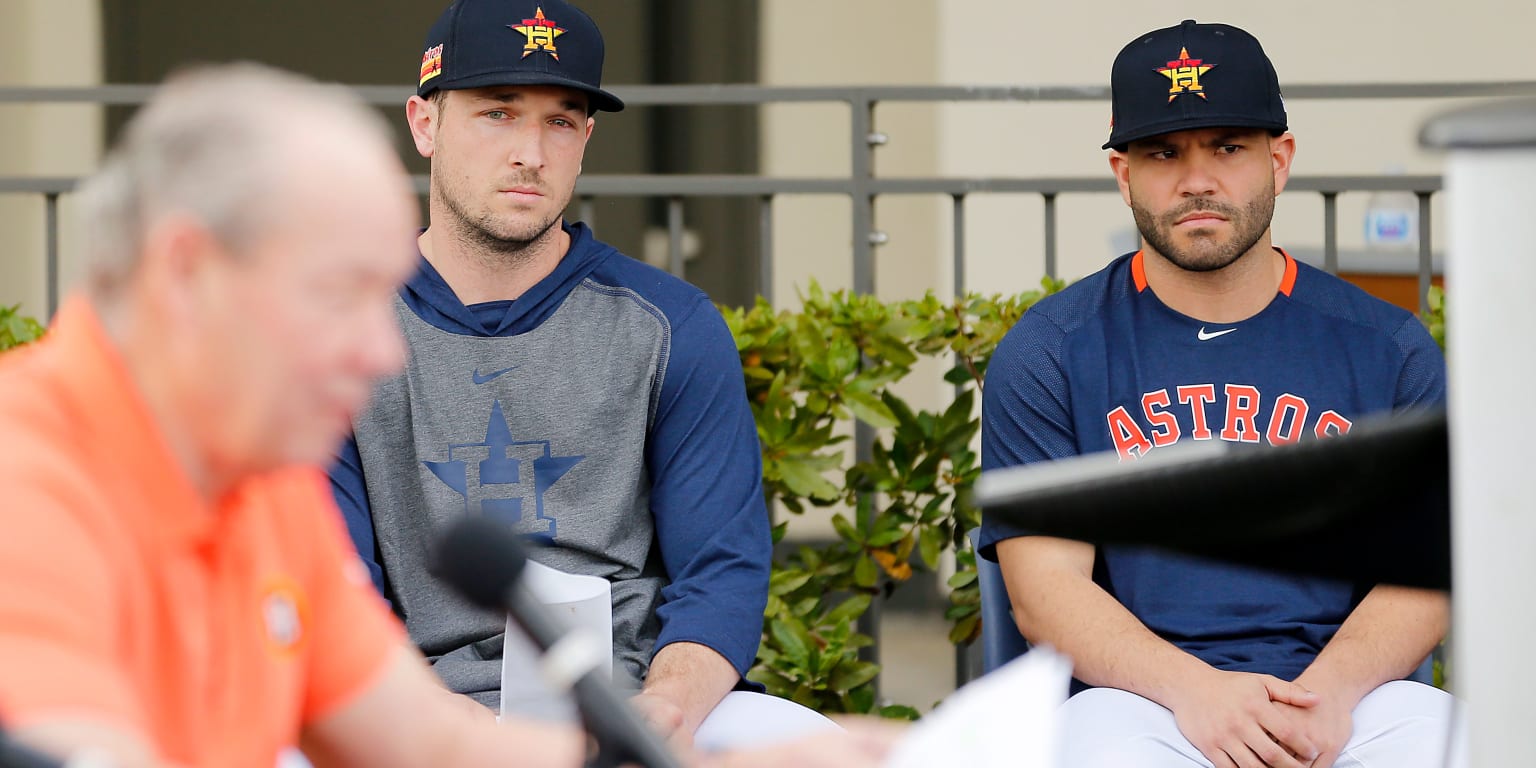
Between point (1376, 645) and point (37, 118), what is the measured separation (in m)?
4.80

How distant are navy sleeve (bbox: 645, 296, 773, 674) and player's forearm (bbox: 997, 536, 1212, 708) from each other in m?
0.44

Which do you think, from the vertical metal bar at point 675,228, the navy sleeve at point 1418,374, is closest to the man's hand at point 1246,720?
the navy sleeve at point 1418,374

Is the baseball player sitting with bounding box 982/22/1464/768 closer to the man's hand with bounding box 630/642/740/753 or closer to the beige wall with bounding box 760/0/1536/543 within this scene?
the man's hand with bounding box 630/642/740/753

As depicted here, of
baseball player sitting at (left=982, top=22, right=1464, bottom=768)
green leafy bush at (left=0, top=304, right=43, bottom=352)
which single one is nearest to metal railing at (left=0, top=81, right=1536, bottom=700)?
green leafy bush at (left=0, top=304, right=43, bottom=352)

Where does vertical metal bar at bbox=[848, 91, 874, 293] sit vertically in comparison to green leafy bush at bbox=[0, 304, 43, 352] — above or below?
above

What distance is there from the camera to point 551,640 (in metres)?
1.19

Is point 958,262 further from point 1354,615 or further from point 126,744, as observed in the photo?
point 126,744

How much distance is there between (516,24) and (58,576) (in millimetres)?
1905

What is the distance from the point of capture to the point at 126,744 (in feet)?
3.44

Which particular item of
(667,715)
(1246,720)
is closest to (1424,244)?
(1246,720)

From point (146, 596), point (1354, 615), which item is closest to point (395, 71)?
point (1354, 615)

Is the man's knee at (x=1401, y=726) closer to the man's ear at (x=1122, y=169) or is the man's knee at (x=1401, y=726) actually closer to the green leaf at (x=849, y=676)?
the man's ear at (x=1122, y=169)

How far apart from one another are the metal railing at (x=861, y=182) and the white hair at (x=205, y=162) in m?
2.94

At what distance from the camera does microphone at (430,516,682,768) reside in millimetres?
1185
